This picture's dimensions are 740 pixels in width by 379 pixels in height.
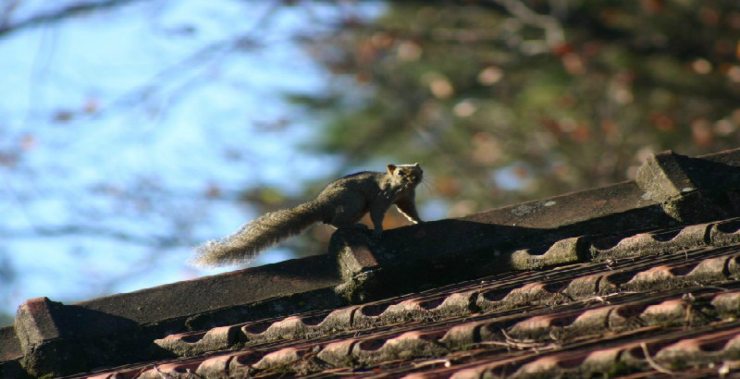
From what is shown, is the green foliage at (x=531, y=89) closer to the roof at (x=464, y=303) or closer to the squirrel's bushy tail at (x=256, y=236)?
the squirrel's bushy tail at (x=256, y=236)

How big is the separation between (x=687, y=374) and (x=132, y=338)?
2791mm

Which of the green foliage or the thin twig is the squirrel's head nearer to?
the thin twig

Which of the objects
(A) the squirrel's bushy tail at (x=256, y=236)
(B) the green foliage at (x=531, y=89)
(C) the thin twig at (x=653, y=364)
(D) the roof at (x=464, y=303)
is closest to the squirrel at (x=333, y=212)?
(A) the squirrel's bushy tail at (x=256, y=236)

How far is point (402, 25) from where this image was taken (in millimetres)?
15062

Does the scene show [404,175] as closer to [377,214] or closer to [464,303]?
[377,214]

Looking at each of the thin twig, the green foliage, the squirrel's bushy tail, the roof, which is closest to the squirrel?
the squirrel's bushy tail

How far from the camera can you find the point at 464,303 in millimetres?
4316

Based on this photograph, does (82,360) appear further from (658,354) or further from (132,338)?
(658,354)

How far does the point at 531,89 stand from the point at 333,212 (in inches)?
342

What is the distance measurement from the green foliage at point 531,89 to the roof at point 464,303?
6986 mm

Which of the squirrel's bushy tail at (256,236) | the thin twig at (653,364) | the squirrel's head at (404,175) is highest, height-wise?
the squirrel's head at (404,175)

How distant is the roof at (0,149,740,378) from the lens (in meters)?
3.39

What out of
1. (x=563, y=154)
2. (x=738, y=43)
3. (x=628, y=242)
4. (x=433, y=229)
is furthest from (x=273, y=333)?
(x=563, y=154)

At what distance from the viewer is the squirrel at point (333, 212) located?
6.27 metres
